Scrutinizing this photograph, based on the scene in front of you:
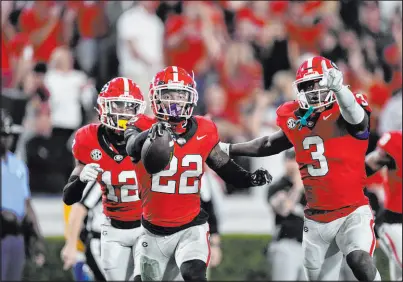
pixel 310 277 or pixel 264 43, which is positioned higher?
pixel 264 43

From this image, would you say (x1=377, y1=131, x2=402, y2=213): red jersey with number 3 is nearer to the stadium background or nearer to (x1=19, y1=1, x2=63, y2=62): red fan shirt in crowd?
the stadium background

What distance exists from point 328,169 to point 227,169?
649 mm

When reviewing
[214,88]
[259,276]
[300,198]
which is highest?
[214,88]

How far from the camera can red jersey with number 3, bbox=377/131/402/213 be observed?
784 centimetres

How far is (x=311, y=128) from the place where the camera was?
264 inches

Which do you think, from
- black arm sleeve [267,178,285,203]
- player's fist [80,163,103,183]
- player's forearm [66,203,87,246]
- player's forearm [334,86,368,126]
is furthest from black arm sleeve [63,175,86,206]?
black arm sleeve [267,178,285,203]

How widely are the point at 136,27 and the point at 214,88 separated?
1.26 metres

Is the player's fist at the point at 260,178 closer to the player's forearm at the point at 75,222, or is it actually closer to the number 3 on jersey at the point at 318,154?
the number 3 on jersey at the point at 318,154

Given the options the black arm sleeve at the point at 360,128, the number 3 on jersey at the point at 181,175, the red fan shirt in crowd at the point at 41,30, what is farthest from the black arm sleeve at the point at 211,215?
the red fan shirt in crowd at the point at 41,30

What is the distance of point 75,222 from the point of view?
319 inches

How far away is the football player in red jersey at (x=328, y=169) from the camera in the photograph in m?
6.56

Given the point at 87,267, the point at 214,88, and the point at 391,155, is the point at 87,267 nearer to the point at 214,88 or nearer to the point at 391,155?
the point at 391,155

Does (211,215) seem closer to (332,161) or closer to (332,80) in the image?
(332,161)

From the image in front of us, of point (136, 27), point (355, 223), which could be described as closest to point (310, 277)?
point (355, 223)
